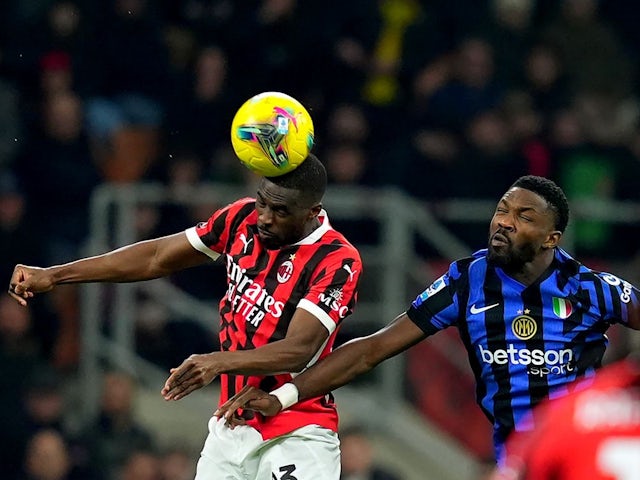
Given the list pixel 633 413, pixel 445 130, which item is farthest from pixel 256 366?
pixel 445 130

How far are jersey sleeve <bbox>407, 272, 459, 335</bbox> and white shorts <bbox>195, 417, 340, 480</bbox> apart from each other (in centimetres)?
59

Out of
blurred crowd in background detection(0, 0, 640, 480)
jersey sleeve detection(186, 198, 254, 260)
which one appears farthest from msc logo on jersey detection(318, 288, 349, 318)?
blurred crowd in background detection(0, 0, 640, 480)

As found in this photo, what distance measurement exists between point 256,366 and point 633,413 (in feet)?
8.13

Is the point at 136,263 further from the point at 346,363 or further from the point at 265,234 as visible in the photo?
the point at 346,363

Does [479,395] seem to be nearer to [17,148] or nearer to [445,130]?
[17,148]

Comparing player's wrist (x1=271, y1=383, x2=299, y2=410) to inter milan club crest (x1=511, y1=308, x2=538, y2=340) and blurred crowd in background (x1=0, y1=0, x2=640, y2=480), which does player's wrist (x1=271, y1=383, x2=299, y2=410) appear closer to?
inter milan club crest (x1=511, y1=308, x2=538, y2=340)

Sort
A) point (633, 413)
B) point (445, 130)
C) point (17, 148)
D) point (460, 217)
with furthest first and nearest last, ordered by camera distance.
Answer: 1. point (445, 130)
2. point (460, 217)
3. point (17, 148)
4. point (633, 413)

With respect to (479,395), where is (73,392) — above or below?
below

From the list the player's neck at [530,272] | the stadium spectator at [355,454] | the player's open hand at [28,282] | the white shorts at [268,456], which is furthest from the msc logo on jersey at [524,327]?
the stadium spectator at [355,454]

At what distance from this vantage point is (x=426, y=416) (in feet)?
33.4

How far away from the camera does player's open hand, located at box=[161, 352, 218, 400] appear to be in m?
5.09

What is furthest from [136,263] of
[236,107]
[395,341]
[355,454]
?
[236,107]

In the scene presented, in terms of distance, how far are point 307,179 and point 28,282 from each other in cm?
120

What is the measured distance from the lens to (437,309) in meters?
5.59
